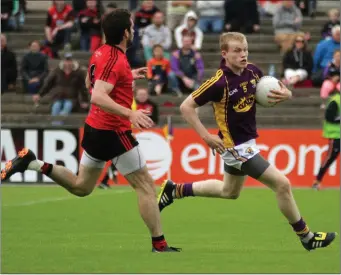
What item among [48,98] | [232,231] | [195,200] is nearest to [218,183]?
[232,231]

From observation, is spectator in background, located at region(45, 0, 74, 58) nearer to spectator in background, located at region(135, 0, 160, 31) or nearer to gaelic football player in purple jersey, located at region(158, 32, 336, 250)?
spectator in background, located at region(135, 0, 160, 31)

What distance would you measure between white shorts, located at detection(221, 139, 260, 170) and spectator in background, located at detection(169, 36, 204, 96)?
Result: 44.8 ft

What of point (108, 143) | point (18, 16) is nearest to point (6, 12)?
point (18, 16)

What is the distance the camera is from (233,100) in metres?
12.6

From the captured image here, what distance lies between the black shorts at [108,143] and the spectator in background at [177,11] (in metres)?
17.1

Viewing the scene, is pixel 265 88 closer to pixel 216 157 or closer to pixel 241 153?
pixel 241 153

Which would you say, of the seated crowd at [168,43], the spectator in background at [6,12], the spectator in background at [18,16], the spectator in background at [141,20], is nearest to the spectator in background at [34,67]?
the seated crowd at [168,43]

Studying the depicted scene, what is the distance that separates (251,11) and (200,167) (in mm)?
6306

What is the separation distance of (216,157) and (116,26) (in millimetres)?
11722

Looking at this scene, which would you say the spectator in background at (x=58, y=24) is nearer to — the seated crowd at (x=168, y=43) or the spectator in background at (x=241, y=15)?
the seated crowd at (x=168, y=43)

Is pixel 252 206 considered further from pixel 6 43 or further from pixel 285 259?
pixel 6 43

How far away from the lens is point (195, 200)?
20203 millimetres

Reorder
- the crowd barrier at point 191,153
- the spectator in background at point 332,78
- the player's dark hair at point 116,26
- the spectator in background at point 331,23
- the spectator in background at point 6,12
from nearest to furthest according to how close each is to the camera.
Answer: the player's dark hair at point 116,26 → the crowd barrier at point 191,153 → the spectator in background at point 332,78 → the spectator in background at point 331,23 → the spectator in background at point 6,12

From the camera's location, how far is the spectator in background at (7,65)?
27416mm
